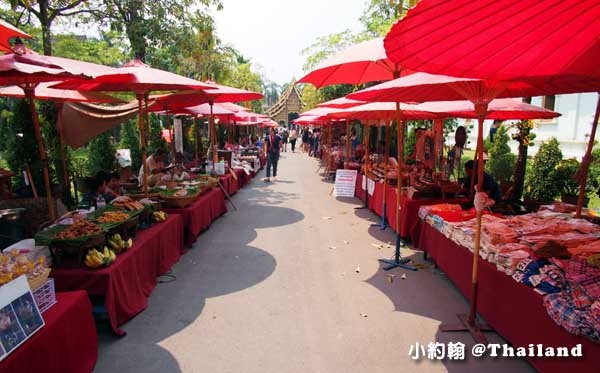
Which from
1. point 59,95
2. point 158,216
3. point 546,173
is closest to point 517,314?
point 158,216

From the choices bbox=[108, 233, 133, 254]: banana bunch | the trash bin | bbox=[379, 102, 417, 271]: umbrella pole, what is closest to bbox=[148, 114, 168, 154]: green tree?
the trash bin

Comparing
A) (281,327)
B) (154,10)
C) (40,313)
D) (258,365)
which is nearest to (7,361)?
(40,313)

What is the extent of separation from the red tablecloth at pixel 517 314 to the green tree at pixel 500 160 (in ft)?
27.0

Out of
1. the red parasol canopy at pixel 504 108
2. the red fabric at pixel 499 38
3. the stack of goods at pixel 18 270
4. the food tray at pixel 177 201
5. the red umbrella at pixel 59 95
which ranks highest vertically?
the red umbrella at pixel 59 95

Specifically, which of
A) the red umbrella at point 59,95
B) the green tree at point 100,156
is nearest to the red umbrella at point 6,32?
the red umbrella at point 59,95

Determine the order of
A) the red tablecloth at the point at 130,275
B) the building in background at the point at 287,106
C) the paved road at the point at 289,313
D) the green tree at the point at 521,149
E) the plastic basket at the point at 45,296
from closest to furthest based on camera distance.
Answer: the plastic basket at the point at 45,296, the paved road at the point at 289,313, the red tablecloth at the point at 130,275, the green tree at the point at 521,149, the building in background at the point at 287,106

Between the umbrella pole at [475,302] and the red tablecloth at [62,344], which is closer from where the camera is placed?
the red tablecloth at [62,344]

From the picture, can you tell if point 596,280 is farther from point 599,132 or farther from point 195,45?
point 599,132

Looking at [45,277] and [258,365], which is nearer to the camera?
[45,277]

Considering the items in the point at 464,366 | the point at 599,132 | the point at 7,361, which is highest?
the point at 599,132

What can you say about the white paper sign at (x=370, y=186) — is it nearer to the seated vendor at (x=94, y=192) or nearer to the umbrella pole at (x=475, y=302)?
the umbrella pole at (x=475, y=302)

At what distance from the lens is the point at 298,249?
688cm

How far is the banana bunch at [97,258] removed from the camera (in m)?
3.84

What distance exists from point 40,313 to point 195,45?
12.0m
